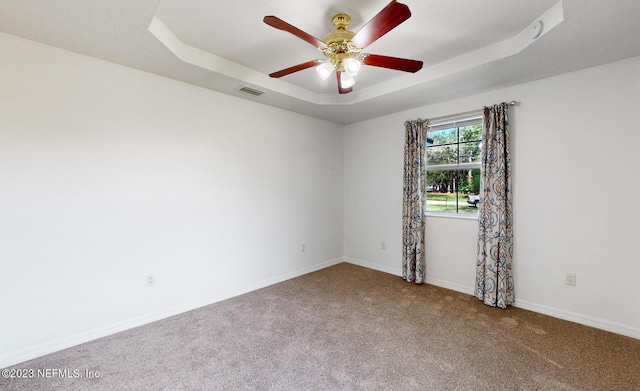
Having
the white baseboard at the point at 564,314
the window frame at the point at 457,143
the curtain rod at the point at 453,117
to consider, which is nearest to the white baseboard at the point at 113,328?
the white baseboard at the point at 564,314

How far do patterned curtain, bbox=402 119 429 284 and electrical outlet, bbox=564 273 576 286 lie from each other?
→ 142 centimetres

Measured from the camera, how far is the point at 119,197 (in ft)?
8.29

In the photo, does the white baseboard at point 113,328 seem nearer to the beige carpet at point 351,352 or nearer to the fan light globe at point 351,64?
the beige carpet at point 351,352

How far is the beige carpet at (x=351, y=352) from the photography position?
6.01 ft

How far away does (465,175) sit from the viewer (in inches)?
140

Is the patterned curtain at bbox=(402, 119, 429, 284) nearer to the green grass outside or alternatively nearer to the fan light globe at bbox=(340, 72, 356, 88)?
the green grass outside

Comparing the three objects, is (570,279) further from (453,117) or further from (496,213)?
(453,117)

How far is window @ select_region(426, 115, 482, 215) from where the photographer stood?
346cm

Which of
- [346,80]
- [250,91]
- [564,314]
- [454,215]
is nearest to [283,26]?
[346,80]

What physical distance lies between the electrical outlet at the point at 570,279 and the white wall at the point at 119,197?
316 centimetres

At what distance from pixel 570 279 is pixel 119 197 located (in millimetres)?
4335

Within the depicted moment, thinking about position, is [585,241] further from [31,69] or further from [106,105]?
[31,69]

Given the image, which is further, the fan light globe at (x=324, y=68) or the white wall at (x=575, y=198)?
the white wall at (x=575, y=198)

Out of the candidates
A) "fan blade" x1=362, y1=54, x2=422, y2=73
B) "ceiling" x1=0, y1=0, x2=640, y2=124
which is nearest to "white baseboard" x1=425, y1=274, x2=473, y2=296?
"ceiling" x1=0, y1=0, x2=640, y2=124
